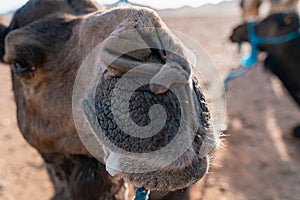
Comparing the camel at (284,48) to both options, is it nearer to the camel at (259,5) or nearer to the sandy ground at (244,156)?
the camel at (259,5)

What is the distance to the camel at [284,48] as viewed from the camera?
5.50 meters

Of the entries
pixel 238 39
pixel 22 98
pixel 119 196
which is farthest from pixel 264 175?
pixel 22 98

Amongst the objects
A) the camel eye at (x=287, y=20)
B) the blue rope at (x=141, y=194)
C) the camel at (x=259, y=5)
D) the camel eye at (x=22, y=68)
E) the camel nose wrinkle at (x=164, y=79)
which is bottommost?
the camel at (x=259, y=5)

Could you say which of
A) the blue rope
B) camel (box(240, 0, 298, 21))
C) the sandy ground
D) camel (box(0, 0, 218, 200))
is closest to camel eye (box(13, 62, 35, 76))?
camel (box(0, 0, 218, 200))

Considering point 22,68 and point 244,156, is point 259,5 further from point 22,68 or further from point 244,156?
point 22,68

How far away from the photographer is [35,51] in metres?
2.09

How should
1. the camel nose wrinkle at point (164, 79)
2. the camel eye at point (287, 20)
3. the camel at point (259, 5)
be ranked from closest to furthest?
the camel nose wrinkle at point (164, 79)
the camel eye at point (287, 20)
the camel at point (259, 5)

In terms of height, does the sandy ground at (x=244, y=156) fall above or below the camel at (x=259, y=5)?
below

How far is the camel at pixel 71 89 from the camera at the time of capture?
1.31 metres

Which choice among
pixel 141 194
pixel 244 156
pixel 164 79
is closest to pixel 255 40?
pixel 244 156

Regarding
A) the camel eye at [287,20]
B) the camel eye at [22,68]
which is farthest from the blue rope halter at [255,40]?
the camel eye at [22,68]

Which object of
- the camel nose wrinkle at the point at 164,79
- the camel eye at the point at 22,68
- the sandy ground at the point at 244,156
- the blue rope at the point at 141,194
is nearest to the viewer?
the camel nose wrinkle at the point at 164,79

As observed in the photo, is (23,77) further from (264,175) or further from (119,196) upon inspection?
(264,175)

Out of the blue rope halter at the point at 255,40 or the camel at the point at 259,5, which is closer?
the blue rope halter at the point at 255,40
